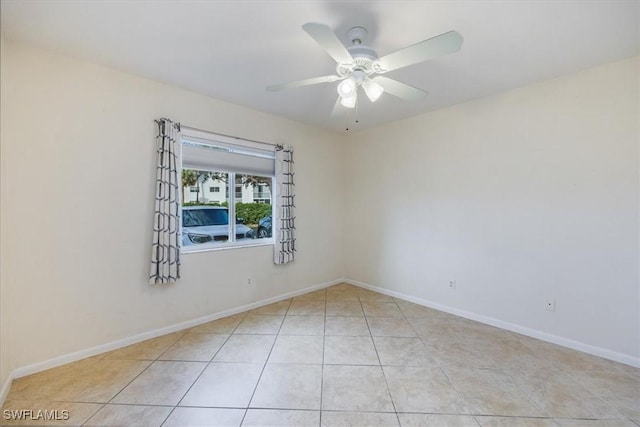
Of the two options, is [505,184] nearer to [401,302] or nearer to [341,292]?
[401,302]

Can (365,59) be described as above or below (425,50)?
above

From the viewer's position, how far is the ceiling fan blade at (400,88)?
202cm

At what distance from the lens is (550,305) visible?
107 inches

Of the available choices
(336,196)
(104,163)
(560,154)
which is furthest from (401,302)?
(104,163)

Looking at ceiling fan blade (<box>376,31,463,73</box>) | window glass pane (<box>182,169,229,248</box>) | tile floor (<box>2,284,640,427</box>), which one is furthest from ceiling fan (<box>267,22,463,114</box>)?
tile floor (<box>2,284,640,427</box>)

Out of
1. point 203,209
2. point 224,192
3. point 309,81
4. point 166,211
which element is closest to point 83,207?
point 166,211

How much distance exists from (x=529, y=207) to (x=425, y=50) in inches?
84.1

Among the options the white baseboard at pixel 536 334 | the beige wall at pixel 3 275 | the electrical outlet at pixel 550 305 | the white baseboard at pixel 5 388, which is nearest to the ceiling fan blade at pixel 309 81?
the beige wall at pixel 3 275

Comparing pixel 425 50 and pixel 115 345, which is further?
pixel 115 345

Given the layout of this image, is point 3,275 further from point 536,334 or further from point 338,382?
point 536,334

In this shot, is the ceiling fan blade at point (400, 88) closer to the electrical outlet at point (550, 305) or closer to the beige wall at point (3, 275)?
the electrical outlet at point (550, 305)

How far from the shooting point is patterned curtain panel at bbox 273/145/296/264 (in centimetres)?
380

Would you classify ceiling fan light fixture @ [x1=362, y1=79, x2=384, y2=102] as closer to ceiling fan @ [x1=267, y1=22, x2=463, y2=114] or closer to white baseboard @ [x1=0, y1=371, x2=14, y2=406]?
ceiling fan @ [x1=267, y1=22, x2=463, y2=114]

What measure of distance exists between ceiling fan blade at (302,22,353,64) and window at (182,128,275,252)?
6.55ft
